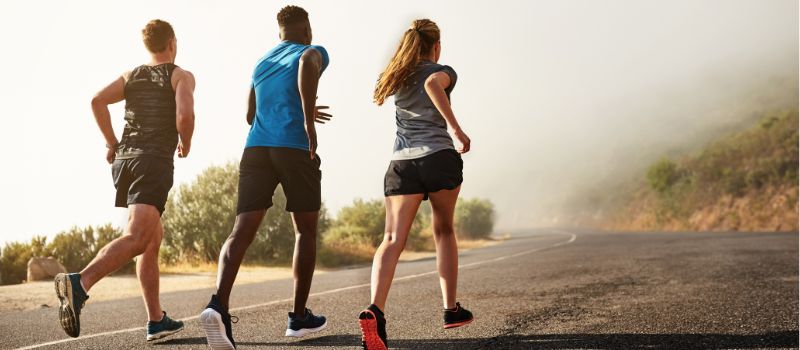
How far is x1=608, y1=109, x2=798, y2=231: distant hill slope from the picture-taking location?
119ft

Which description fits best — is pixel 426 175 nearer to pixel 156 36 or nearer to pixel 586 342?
pixel 586 342

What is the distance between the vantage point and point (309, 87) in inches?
161

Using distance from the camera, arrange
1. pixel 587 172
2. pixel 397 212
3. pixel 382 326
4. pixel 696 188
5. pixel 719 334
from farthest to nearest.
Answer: pixel 587 172 < pixel 696 188 < pixel 719 334 < pixel 397 212 < pixel 382 326

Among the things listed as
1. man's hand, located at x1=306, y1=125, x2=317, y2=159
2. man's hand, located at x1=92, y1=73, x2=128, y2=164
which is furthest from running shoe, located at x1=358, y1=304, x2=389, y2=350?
man's hand, located at x1=92, y1=73, x2=128, y2=164

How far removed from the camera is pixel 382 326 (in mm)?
3613

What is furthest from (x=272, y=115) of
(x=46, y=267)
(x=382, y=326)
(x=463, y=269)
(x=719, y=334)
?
(x=46, y=267)

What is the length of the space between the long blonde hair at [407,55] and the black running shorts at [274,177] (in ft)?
2.12

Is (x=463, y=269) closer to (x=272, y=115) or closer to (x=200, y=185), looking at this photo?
(x=272, y=115)

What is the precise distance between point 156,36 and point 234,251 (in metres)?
1.62

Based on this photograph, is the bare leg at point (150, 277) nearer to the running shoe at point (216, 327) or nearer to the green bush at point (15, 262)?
the running shoe at point (216, 327)

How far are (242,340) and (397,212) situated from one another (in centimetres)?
148

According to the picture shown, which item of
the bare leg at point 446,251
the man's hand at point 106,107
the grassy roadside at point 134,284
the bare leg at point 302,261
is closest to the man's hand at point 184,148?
the man's hand at point 106,107

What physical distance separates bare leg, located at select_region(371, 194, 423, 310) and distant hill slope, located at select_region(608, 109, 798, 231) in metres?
33.6

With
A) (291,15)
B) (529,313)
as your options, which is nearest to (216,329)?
(291,15)
